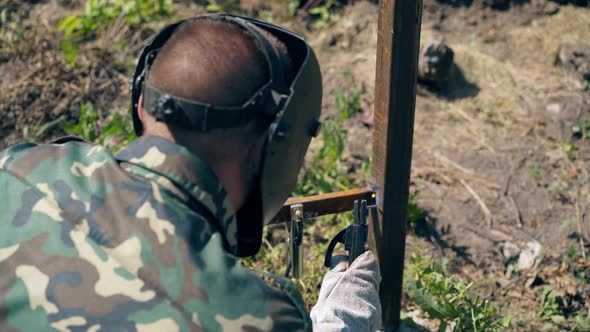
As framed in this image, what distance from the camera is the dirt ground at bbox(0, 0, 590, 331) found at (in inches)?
136

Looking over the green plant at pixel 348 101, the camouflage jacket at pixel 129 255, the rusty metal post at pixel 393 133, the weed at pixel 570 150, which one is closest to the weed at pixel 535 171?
the weed at pixel 570 150

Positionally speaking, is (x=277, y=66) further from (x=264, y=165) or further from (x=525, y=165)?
(x=525, y=165)

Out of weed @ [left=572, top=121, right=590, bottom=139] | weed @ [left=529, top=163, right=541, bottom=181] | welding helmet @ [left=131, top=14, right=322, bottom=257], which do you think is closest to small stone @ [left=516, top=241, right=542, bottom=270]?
weed @ [left=529, top=163, right=541, bottom=181]

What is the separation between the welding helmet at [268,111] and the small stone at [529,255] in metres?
1.81

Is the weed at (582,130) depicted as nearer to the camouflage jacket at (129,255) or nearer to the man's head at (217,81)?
the man's head at (217,81)

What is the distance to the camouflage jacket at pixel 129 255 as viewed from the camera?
5.05ft

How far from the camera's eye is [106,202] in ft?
5.34

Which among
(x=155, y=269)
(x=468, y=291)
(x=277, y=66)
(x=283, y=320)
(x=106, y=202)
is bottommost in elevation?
(x=468, y=291)

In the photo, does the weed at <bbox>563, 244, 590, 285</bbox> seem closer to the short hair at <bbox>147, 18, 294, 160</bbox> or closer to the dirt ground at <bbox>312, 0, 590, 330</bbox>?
the dirt ground at <bbox>312, 0, 590, 330</bbox>

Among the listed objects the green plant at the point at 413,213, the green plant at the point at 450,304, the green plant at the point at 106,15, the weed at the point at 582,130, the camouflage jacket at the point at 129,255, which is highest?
the green plant at the point at 106,15

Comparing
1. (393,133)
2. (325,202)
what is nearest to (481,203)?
(325,202)

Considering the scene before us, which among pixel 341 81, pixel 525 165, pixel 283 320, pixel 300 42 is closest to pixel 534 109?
pixel 525 165

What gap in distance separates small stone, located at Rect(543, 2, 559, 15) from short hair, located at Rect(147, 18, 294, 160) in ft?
12.5

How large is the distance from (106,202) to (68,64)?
3.35 meters
